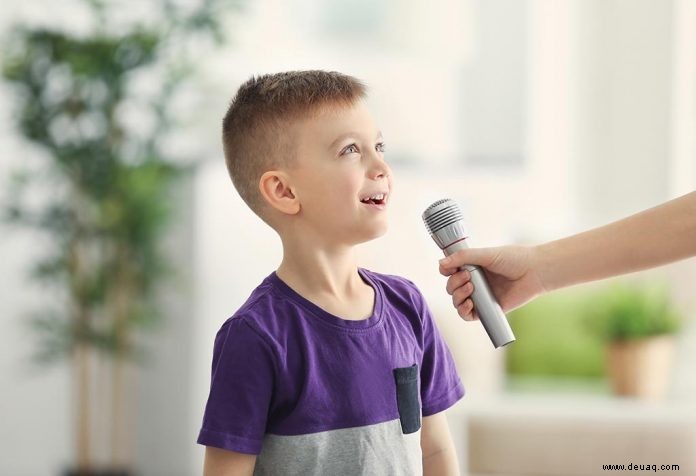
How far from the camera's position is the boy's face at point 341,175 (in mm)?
1319

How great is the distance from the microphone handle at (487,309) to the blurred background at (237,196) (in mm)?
2546

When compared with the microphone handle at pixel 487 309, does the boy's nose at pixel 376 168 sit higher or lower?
higher

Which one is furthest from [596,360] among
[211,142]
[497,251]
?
[497,251]

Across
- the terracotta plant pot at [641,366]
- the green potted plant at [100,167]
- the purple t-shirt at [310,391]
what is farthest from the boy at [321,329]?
the green potted plant at [100,167]

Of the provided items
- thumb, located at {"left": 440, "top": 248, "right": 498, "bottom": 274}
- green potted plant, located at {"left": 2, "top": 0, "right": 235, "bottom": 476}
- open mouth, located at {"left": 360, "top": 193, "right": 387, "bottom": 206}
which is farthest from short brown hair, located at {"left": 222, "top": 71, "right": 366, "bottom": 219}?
green potted plant, located at {"left": 2, "top": 0, "right": 235, "bottom": 476}

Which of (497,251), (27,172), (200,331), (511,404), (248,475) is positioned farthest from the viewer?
(200,331)

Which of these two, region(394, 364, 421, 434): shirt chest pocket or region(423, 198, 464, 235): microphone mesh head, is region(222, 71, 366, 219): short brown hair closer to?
region(423, 198, 464, 235): microphone mesh head

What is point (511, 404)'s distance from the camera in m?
3.68

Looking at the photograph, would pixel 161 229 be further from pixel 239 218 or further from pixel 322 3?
pixel 322 3

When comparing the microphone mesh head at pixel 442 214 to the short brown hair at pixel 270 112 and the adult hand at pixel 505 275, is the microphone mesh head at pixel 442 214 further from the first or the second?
the short brown hair at pixel 270 112

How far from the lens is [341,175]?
1314mm

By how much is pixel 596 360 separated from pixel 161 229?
6.49ft

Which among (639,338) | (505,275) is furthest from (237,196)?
(505,275)

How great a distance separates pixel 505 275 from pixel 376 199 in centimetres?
34
